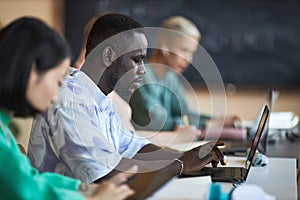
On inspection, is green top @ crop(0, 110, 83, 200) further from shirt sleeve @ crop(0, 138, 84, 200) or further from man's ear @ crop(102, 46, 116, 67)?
man's ear @ crop(102, 46, 116, 67)

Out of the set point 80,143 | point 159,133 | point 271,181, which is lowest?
point 159,133

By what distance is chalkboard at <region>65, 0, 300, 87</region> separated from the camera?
15.0ft

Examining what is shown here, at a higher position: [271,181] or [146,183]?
[146,183]

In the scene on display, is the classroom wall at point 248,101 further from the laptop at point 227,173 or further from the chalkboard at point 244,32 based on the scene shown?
the laptop at point 227,173

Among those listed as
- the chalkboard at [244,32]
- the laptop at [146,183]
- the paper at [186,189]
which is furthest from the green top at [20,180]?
the chalkboard at [244,32]

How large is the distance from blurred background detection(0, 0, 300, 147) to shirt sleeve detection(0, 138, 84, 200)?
3.07m

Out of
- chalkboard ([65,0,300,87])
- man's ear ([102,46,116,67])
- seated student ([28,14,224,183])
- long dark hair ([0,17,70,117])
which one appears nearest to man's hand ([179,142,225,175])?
seated student ([28,14,224,183])

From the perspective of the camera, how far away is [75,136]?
5.94 ft

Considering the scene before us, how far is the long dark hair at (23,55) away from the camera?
4.77 ft

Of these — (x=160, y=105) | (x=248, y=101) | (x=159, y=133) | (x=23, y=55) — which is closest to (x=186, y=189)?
(x=23, y=55)

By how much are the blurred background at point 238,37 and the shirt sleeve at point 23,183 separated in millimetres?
3075

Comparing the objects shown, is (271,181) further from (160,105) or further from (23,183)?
(160,105)

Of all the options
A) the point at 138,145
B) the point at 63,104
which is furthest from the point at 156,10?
the point at 63,104

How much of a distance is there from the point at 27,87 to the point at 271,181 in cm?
107
